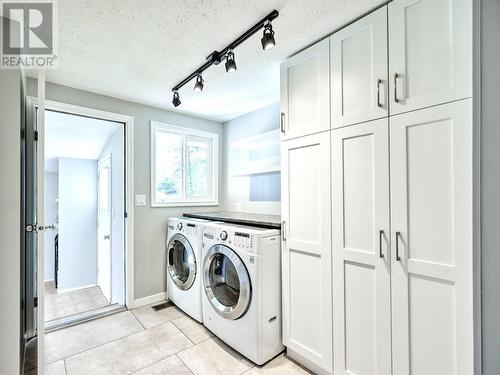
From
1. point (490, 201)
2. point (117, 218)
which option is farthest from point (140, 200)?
point (490, 201)

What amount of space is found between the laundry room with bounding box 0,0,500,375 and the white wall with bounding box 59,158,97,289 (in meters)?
1.05

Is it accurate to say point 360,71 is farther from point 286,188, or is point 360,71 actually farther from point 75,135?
point 75,135

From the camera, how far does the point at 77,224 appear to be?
405 centimetres

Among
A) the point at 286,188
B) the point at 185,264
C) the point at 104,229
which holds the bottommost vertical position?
the point at 185,264

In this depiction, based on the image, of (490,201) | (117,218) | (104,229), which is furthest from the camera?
(104,229)

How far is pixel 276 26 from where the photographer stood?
61.4 inches

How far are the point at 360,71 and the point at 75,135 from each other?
348cm

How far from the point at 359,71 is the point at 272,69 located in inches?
33.1

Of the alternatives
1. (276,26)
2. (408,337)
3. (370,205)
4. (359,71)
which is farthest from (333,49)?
(408,337)

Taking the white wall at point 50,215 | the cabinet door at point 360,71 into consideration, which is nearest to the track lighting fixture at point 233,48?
the cabinet door at point 360,71

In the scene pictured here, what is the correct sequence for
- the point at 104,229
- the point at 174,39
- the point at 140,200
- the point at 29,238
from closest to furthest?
the point at 174,39
the point at 29,238
the point at 140,200
the point at 104,229

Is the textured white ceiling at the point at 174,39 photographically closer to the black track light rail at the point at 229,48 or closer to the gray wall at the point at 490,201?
the black track light rail at the point at 229,48

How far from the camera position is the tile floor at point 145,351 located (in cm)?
175

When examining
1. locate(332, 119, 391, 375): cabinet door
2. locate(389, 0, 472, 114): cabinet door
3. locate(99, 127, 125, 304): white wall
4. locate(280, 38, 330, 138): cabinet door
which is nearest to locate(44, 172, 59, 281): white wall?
locate(99, 127, 125, 304): white wall
